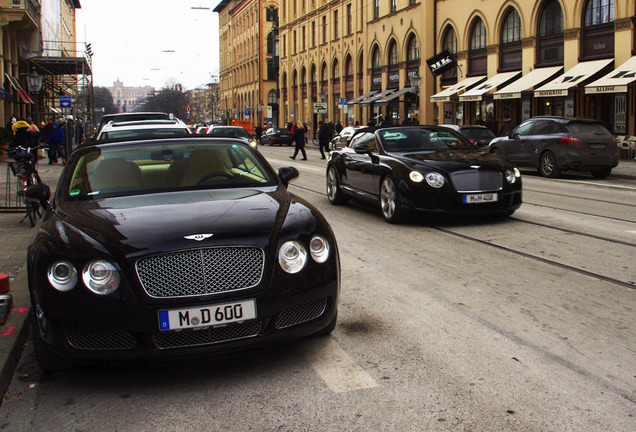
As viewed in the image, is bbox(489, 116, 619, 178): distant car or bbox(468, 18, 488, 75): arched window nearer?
bbox(489, 116, 619, 178): distant car

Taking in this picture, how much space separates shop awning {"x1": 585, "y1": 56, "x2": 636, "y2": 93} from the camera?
2366cm

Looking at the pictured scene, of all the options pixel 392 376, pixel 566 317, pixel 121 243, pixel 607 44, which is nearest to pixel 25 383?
pixel 121 243

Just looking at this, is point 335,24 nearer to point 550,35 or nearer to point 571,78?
point 550,35

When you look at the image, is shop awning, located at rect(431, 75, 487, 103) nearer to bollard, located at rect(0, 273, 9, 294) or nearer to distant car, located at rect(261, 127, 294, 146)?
distant car, located at rect(261, 127, 294, 146)

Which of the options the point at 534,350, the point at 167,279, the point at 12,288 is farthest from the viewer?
the point at 12,288

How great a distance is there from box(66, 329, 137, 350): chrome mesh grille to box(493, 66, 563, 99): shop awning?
27823mm

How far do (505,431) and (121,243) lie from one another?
2.22 metres

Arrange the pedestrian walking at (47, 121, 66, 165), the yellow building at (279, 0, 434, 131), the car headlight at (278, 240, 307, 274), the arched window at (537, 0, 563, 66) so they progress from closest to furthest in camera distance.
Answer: the car headlight at (278, 240, 307, 274)
the pedestrian walking at (47, 121, 66, 165)
the arched window at (537, 0, 563, 66)
the yellow building at (279, 0, 434, 131)

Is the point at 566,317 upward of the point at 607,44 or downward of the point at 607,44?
downward

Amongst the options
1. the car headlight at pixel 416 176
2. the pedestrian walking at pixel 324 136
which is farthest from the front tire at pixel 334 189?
the pedestrian walking at pixel 324 136

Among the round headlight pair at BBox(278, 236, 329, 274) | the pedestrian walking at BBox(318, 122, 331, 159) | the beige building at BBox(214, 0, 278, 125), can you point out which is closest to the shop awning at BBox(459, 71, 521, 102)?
the pedestrian walking at BBox(318, 122, 331, 159)

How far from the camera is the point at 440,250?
798cm

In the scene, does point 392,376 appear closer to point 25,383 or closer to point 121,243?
point 121,243

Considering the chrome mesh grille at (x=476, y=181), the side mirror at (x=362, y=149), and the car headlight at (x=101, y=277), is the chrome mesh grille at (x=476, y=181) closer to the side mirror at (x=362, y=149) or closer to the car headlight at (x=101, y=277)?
the side mirror at (x=362, y=149)
